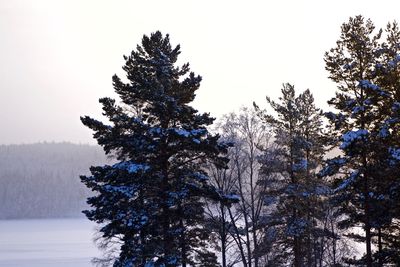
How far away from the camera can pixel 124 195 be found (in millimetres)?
20297

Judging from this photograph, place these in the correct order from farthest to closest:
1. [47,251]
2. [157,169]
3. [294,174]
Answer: [47,251], [294,174], [157,169]

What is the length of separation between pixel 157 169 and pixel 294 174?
11.7 meters

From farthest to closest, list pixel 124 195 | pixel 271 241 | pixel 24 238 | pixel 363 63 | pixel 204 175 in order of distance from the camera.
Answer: pixel 24 238 → pixel 271 241 → pixel 363 63 → pixel 204 175 → pixel 124 195

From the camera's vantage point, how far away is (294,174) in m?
30.1

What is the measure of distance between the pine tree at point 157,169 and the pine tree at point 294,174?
8.56 m

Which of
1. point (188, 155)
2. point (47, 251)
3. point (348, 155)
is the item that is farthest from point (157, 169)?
point (47, 251)

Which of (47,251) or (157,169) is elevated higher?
(47,251)

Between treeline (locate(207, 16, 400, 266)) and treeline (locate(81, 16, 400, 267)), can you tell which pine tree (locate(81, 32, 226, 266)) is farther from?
treeline (locate(207, 16, 400, 266))

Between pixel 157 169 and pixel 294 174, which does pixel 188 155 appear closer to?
pixel 157 169

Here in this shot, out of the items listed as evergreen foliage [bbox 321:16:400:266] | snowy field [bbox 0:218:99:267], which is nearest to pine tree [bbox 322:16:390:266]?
evergreen foliage [bbox 321:16:400:266]

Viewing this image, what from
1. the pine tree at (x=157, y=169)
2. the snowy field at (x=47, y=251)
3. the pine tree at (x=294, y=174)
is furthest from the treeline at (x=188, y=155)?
the snowy field at (x=47, y=251)

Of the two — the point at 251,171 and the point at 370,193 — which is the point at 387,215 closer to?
the point at 370,193

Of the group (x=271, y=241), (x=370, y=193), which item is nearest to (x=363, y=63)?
(x=370, y=193)

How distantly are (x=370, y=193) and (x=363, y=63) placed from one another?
19.2ft
